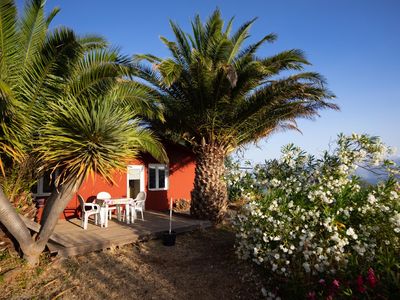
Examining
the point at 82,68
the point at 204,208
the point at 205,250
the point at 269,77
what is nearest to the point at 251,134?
the point at 269,77

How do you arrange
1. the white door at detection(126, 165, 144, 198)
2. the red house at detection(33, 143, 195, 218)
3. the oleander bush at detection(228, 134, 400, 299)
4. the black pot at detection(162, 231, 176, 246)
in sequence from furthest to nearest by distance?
the white door at detection(126, 165, 144, 198) < the red house at detection(33, 143, 195, 218) < the black pot at detection(162, 231, 176, 246) < the oleander bush at detection(228, 134, 400, 299)

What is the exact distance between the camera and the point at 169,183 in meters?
15.4

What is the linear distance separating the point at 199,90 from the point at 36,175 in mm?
5251

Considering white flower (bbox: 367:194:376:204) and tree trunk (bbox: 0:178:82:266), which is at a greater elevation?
white flower (bbox: 367:194:376:204)

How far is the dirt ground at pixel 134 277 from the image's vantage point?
5.84 metres

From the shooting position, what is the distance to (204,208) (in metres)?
11.4

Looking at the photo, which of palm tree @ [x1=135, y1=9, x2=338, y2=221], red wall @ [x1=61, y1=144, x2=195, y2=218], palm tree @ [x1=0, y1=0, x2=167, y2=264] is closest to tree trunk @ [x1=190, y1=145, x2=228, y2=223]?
palm tree @ [x1=135, y1=9, x2=338, y2=221]

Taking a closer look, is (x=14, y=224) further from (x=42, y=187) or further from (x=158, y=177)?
(x=158, y=177)

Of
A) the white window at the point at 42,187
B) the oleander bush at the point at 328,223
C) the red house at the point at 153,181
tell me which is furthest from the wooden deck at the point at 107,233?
the oleander bush at the point at 328,223

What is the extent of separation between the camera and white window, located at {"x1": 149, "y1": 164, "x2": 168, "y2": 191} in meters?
14.6

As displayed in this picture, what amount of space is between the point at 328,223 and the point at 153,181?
1036 centimetres

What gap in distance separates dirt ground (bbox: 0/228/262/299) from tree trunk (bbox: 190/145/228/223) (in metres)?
3.15

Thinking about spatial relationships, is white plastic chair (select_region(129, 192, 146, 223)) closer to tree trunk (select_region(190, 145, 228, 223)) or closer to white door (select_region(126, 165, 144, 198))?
tree trunk (select_region(190, 145, 228, 223))

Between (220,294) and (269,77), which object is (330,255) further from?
(269,77)
